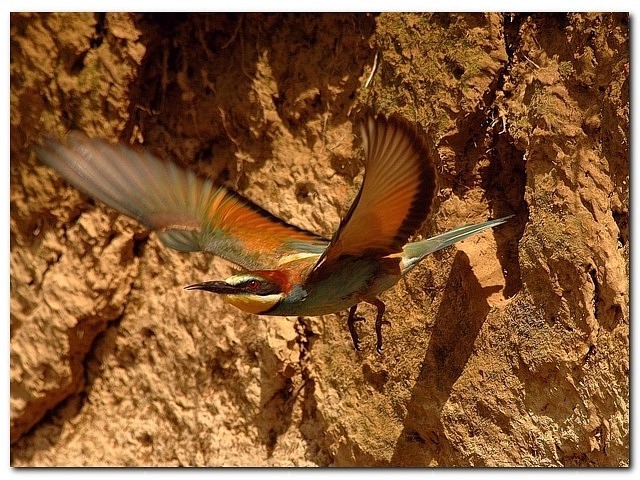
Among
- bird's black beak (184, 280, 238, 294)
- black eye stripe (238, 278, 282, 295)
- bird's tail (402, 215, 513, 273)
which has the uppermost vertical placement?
bird's tail (402, 215, 513, 273)

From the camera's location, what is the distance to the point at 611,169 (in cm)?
189

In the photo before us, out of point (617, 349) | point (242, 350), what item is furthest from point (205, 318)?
point (617, 349)

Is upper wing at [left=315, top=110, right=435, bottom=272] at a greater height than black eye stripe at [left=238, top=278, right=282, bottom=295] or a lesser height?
greater

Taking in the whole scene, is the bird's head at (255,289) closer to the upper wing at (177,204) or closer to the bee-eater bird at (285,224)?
the bee-eater bird at (285,224)

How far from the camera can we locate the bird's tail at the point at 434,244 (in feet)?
6.19

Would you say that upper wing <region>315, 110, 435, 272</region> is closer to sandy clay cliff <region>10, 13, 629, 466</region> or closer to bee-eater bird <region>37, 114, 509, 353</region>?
bee-eater bird <region>37, 114, 509, 353</region>

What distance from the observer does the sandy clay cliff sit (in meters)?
1.92

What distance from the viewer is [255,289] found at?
180 cm

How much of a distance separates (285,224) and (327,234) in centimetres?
38

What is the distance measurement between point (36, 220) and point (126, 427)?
2.25 feet

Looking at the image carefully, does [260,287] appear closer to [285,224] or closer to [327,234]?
[285,224]

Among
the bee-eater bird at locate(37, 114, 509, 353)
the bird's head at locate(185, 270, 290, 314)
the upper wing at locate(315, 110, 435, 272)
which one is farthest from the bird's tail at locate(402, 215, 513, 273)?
the bird's head at locate(185, 270, 290, 314)

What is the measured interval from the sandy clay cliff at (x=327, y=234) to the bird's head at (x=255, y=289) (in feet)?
1.57

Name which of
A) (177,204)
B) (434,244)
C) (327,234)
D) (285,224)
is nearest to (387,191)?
(434,244)
